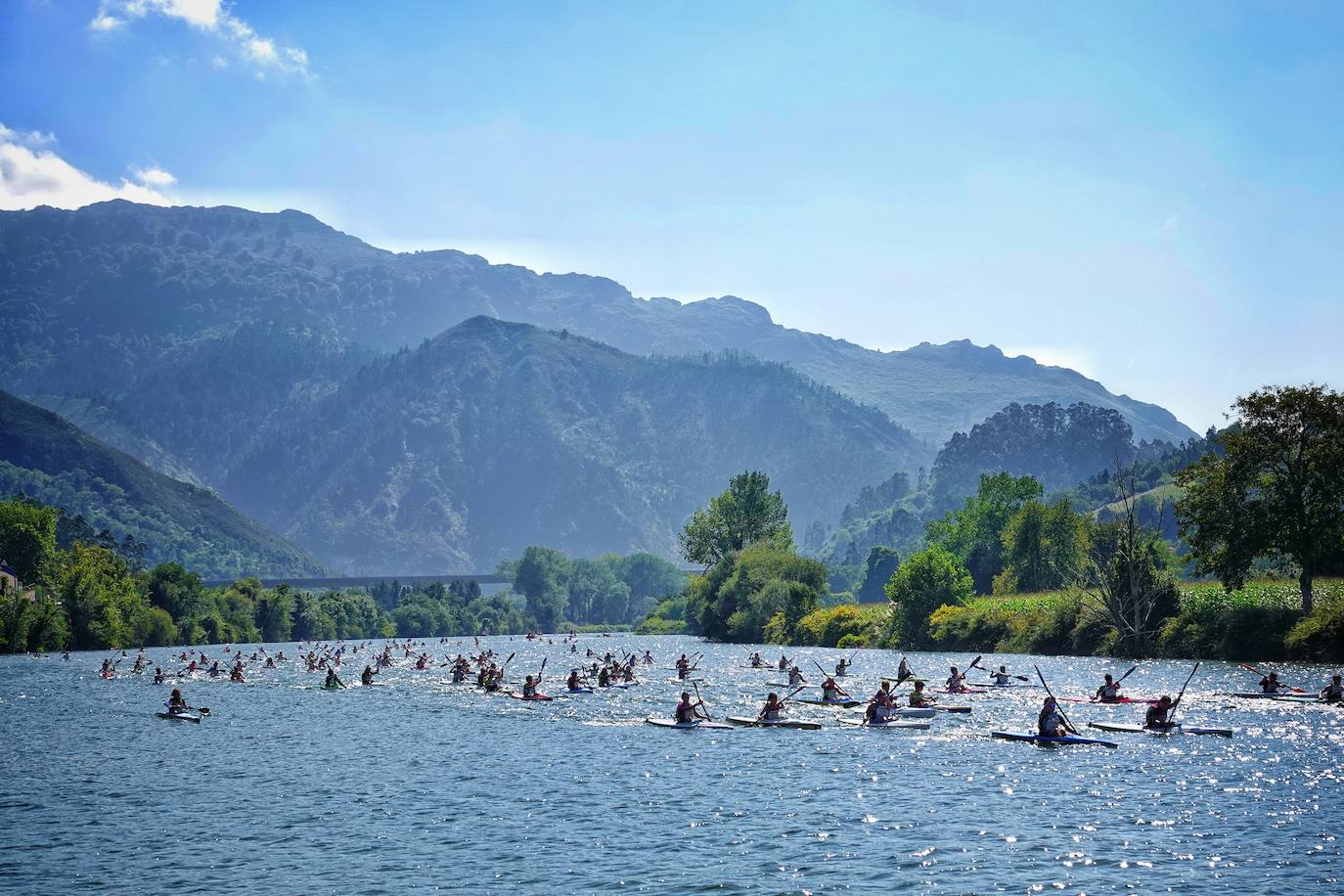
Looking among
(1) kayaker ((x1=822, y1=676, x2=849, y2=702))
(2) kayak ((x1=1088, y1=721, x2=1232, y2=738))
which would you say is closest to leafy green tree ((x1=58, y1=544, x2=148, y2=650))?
(1) kayaker ((x1=822, y1=676, x2=849, y2=702))

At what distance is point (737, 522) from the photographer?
191875 millimetres

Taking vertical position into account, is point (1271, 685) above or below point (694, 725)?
above

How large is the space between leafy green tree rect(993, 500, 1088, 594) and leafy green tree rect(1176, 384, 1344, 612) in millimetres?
53999

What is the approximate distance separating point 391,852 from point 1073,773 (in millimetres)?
24462

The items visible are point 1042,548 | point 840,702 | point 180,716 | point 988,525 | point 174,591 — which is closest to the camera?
point 840,702

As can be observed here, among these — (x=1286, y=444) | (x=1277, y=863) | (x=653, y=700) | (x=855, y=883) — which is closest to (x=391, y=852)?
(x=855, y=883)

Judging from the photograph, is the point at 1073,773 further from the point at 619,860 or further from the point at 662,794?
the point at 619,860

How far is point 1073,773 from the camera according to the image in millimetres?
43781

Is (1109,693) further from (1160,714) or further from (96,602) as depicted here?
(96,602)

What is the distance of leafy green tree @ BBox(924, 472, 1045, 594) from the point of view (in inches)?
6865

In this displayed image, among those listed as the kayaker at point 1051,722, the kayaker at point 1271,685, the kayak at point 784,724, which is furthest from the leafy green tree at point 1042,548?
the kayaker at point 1051,722

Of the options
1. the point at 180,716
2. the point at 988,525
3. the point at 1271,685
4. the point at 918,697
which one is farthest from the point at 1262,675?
the point at 988,525

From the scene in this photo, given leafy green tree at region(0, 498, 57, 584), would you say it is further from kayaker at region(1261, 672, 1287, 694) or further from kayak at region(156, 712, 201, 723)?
kayaker at region(1261, 672, 1287, 694)

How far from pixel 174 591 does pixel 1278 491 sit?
14985 centimetres
